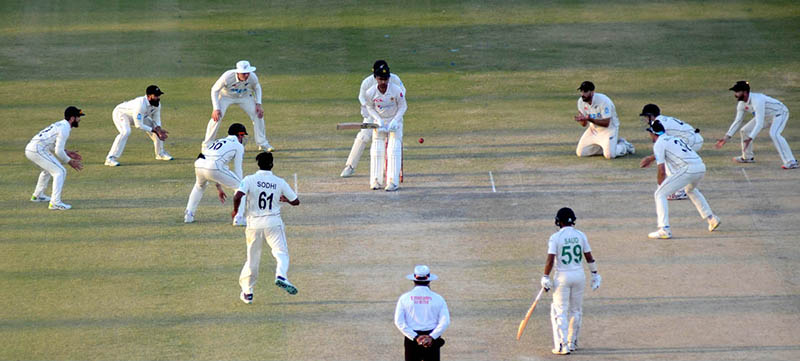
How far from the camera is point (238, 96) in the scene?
65.3 feet

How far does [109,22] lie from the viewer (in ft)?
100

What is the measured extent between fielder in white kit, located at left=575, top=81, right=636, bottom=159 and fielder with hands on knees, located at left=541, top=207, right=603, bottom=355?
7805mm

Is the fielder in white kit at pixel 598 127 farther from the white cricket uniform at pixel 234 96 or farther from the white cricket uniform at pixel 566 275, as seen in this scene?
the white cricket uniform at pixel 566 275

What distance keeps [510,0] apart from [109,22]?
12.5 metres

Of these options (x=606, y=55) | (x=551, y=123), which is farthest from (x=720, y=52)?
(x=551, y=123)

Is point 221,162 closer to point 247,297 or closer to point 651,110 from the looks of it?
point 247,297

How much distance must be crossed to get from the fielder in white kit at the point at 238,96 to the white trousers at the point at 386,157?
3.07 meters

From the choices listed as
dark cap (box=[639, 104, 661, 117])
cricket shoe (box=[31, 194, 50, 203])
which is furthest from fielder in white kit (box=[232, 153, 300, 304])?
dark cap (box=[639, 104, 661, 117])

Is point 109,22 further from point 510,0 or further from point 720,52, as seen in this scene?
point 720,52

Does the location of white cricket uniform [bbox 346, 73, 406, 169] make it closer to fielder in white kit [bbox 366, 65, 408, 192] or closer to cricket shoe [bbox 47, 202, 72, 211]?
fielder in white kit [bbox 366, 65, 408, 192]

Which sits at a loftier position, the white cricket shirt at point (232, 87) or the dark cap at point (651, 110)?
the white cricket shirt at point (232, 87)

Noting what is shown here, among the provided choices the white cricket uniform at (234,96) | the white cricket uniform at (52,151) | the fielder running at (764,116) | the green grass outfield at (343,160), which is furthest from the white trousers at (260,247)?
the fielder running at (764,116)

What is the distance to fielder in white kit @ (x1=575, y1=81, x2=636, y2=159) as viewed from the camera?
63.1 ft

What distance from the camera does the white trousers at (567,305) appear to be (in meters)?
11.5
